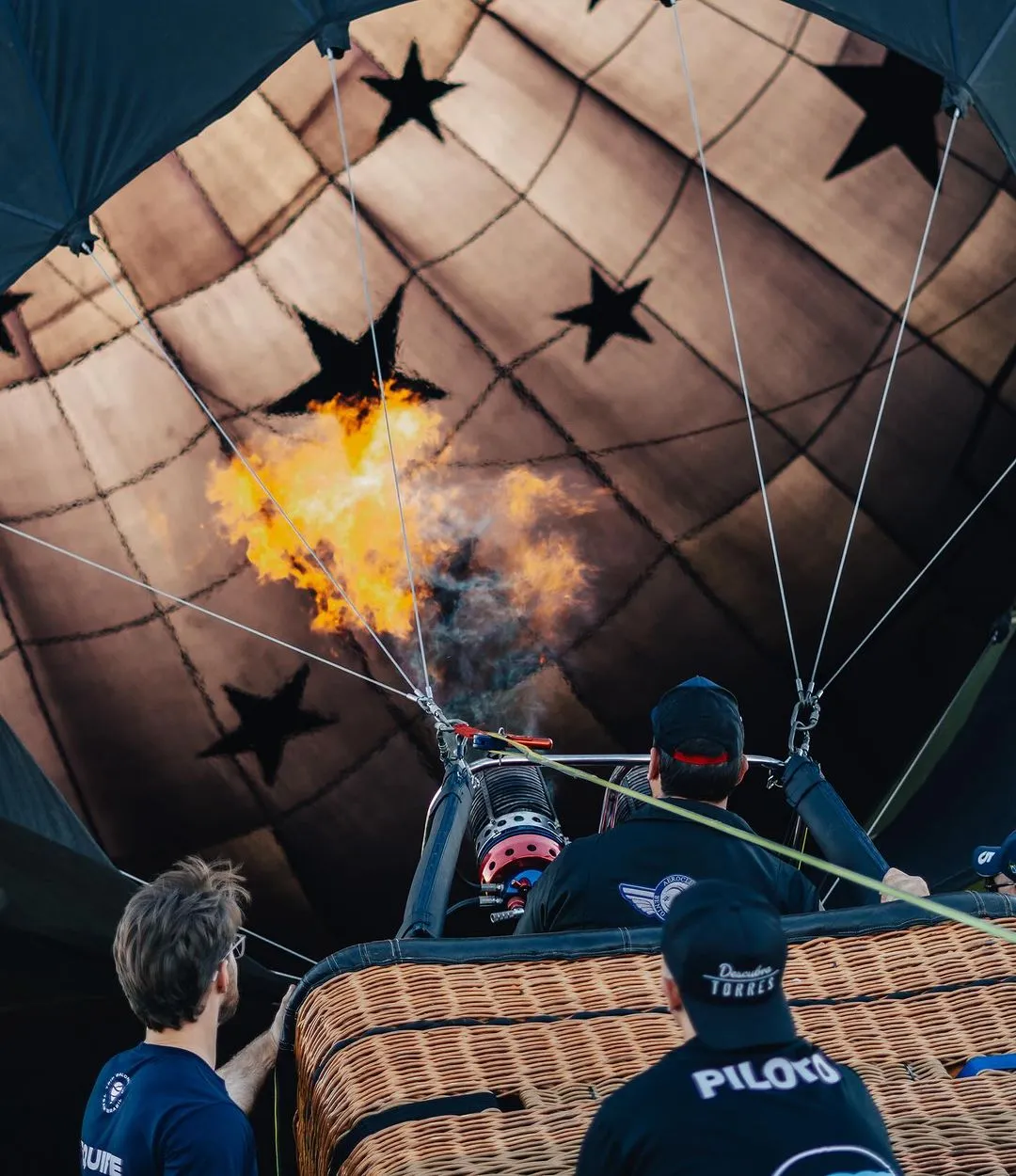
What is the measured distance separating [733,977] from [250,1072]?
3.67 feet

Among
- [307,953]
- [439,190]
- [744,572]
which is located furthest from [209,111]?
[307,953]

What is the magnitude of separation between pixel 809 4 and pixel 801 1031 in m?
2.96

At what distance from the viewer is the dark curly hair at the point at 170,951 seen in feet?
6.05

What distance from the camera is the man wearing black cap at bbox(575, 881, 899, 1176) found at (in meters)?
1.14

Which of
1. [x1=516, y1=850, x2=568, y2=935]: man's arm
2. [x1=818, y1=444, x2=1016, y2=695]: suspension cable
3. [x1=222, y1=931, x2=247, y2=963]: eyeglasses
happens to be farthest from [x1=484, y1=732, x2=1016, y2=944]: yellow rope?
[x1=818, y1=444, x2=1016, y2=695]: suspension cable

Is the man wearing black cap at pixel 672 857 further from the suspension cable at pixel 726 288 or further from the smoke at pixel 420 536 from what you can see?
the smoke at pixel 420 536

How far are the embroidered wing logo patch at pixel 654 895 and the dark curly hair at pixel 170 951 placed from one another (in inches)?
26.4

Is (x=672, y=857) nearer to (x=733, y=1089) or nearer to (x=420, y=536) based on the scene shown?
(x=733, y=1089)

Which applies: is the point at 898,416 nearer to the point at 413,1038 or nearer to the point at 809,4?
the point at 809,4

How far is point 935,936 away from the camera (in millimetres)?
1892

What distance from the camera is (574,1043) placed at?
1657 mm

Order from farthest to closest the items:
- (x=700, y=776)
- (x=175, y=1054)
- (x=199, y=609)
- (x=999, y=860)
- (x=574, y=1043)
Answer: (x=199, y=609) < (x=999, y=860) < (x=700, y=776) < (x=175, y=1054) < (x=574, y=1043)

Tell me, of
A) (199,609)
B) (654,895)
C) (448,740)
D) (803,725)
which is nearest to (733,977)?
(654,895)

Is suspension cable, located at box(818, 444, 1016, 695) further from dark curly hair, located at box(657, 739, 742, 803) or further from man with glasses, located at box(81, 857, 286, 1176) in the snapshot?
man with glasses, located at box(81, 857, 286, 1176)
